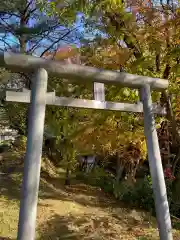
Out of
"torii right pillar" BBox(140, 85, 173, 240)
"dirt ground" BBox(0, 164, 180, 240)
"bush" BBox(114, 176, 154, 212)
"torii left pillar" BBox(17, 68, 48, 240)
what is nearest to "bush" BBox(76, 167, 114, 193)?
"dirt ground" BBox(0, 164, 180, 240)

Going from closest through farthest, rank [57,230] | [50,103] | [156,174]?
1. [50,103]
2. [156,174]
3. [57,230]

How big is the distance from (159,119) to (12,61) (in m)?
3.84

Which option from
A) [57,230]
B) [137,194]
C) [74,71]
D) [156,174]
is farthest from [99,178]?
[74,71]

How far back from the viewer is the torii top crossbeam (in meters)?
3.32

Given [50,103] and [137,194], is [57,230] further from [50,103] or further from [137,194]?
[137,194]

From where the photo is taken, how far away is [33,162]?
3.31 m

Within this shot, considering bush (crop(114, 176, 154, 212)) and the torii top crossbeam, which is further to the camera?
bush (crop(114, 176, 154, 212))

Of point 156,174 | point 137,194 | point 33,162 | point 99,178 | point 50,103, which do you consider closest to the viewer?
point 33,162

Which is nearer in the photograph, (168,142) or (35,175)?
(35,175)

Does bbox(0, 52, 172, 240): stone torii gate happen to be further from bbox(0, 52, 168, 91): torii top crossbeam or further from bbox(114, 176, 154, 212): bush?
bbox(114, 176, 154, 212): bush

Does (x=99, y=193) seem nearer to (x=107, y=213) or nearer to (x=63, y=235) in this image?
(x=107, y=213)

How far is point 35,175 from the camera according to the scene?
3309 millimetres

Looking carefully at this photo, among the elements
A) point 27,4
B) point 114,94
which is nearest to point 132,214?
point 114,94

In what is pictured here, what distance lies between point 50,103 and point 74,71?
557 millimetres
